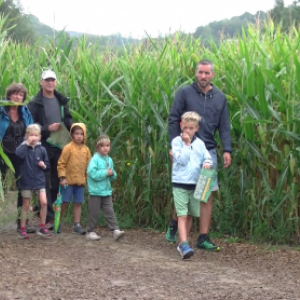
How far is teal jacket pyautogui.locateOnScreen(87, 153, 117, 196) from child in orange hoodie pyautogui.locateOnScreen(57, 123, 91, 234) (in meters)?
0.25

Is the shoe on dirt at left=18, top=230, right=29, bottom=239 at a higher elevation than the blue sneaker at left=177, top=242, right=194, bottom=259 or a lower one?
lower

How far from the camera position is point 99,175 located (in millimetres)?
7398

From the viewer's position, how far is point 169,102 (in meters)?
7.82

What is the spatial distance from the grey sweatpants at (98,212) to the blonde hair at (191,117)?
156 centimetres

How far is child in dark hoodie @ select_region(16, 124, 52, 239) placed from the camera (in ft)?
23.5

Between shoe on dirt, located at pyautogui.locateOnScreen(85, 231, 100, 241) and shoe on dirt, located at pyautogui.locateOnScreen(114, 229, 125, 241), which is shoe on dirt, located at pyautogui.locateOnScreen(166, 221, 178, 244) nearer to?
shoe on dirt, located at pyautogui.locateOnScreen(114, 229, 125, 241)

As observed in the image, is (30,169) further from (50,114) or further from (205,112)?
(205,112)

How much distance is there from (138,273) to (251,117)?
2.32 m

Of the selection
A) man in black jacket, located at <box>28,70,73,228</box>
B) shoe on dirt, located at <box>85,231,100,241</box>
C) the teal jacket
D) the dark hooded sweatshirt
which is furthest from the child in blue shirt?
man in black jacket, located at <box>28,70,73,228</box>

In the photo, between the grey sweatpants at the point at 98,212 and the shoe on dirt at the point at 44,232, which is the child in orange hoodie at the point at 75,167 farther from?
the shoe on dirt at the point at 44,232

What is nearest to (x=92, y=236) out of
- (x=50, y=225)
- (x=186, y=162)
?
(x=50, y=225)

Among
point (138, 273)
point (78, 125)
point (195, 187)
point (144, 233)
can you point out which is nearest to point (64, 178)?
point (78, 125)

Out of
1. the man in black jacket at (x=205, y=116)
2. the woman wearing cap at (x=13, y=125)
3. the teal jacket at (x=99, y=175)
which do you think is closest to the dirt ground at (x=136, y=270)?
the man in black jacket at (x=205, y=116)

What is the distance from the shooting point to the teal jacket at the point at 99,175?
7.40 meters
